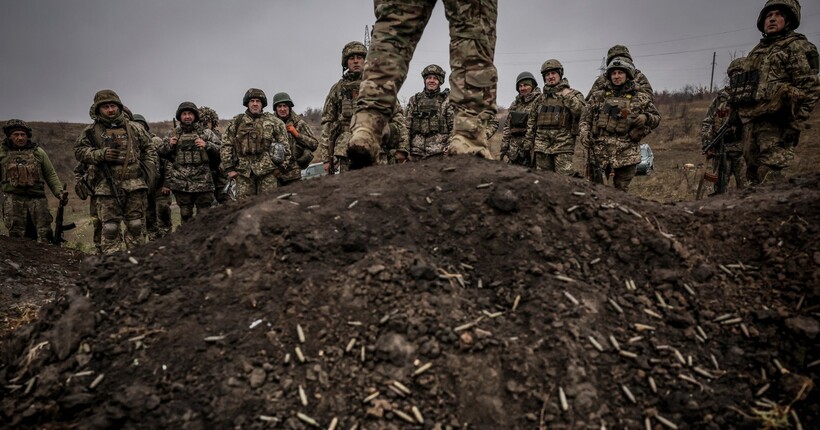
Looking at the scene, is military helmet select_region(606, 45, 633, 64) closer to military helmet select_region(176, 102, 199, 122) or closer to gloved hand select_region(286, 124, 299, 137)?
gloved hand select_region(286, 124, 299, 137)

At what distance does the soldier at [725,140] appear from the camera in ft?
26.7

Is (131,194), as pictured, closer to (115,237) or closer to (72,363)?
(115,237)

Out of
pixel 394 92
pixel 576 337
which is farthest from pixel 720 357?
pixel 394 92

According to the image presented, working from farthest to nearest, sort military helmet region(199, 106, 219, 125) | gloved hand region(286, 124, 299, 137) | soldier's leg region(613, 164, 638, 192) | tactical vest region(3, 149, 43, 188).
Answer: military helmet region(199, 106, 219, 125) < gloved hand region(286, 124, 299, 137) < tactical vest region(3, 149, 43, 188) < soldier's leg region(613, 164, 638, 192)

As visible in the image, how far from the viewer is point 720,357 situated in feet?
6.03

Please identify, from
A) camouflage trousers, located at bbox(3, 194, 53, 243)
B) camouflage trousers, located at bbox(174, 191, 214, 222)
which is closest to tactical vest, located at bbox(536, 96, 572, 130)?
camouflage trousers, located at bbox(174, 191, 214, 222)

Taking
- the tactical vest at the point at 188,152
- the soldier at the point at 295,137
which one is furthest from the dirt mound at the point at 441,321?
the tactical vest at the point at 188,152

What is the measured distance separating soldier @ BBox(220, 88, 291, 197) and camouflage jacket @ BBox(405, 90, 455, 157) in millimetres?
2863

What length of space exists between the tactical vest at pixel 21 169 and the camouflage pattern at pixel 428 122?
24.1 feet

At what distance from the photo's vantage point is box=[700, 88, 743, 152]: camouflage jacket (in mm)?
9008

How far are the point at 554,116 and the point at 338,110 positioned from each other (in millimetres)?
4163

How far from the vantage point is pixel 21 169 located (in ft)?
27.3

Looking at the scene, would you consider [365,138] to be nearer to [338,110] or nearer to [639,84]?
[338,110]

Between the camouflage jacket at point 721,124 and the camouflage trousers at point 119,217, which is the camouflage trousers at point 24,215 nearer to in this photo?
the camouflage trousers at point 119,217
